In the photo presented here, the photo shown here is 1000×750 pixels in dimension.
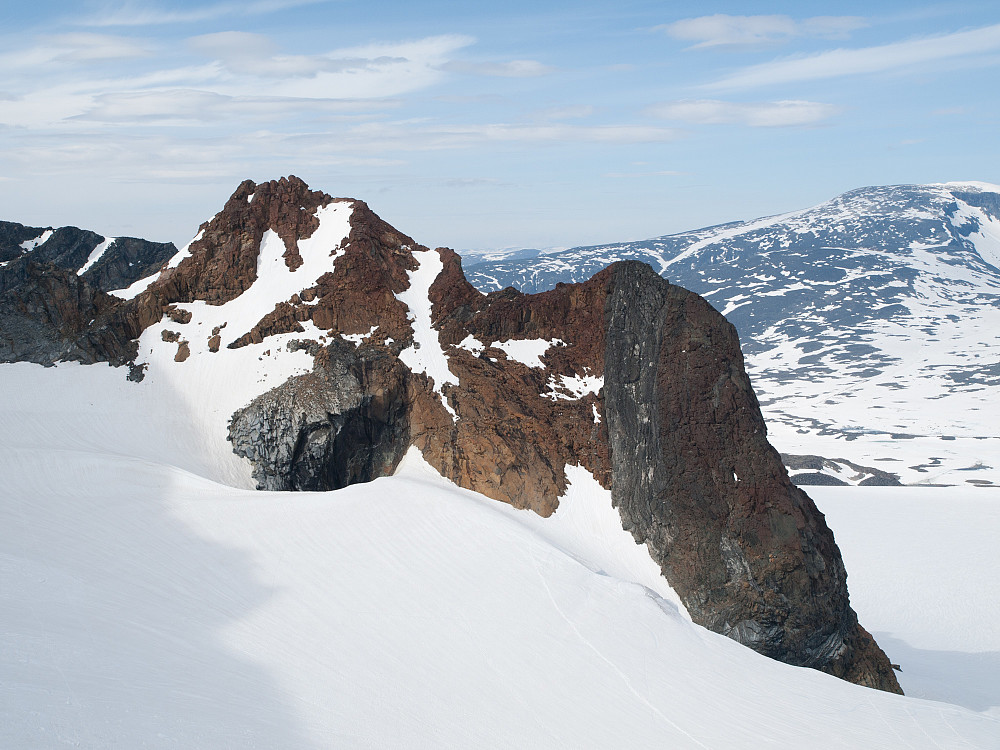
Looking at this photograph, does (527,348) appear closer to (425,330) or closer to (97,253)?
(425,330)

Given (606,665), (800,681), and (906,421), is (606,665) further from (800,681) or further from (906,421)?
(906,421)

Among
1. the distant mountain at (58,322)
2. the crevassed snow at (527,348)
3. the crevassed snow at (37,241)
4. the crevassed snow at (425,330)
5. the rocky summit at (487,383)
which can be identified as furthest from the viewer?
the crevassed snow at (37,241)

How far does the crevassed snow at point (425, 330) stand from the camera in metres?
30.6

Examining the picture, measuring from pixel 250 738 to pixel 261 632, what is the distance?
4200 mm

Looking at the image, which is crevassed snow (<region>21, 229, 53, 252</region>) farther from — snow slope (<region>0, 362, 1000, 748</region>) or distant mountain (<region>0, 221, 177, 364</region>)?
snow slope (<region>0, 362, 1000, 748</region>)

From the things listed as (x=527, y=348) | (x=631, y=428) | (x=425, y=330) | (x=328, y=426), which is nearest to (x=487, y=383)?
(x=527, y=348)

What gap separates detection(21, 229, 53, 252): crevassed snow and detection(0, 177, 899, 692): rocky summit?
2293cm

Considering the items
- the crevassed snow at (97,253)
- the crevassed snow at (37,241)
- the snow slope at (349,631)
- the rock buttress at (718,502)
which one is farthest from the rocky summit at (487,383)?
the crevassed snow at (37,241)

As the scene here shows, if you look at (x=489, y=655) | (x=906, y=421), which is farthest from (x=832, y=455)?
(x=489, y=655)

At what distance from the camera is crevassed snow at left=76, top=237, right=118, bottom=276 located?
5206 centimetres

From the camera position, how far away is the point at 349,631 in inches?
677

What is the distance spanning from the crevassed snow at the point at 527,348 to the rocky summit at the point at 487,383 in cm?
8

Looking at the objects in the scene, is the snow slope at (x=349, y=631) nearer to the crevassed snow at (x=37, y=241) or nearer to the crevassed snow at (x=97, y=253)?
the crevassed snow at (x=97, y=253)

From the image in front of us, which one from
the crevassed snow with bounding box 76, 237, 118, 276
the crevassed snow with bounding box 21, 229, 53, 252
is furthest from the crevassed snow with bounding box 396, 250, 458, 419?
the crevassed snow with bounding box 21, 229, 53, 252
